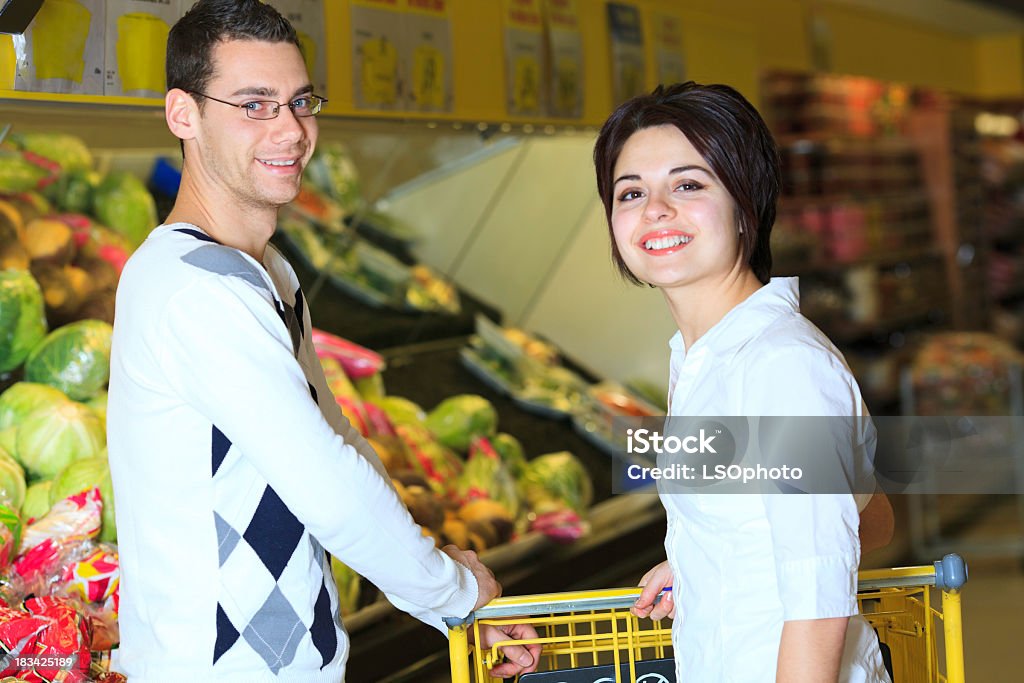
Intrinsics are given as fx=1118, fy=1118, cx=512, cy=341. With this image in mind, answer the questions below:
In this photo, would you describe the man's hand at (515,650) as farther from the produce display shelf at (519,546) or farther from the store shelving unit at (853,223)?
the store shelving unit at (853,223)

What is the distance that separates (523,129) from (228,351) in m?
2.20

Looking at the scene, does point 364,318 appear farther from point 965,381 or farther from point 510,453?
point 965,381

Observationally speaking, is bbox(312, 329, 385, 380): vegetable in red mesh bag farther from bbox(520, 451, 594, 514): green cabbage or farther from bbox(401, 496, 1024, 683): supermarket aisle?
bbox(401, 496, 1024, 683): supermarket aisle

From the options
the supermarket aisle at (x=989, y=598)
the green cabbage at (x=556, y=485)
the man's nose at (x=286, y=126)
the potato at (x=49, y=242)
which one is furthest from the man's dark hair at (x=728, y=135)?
the supermarket aisle at (x=989, y=598)

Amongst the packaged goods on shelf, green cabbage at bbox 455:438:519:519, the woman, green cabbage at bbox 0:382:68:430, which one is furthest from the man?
the packaged goods on shelf

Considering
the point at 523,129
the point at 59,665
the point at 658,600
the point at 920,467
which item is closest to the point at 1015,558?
the point at 920,467

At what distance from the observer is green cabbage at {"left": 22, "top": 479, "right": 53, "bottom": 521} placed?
243 cm

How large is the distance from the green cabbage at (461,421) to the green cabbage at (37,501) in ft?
5.19

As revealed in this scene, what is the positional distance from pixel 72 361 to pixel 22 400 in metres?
0.15

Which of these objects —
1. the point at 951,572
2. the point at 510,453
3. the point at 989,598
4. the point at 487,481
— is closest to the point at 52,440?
the point at 487,481

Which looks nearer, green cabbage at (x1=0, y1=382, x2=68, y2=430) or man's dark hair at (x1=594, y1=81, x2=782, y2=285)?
man's dark hair at (x1=594, y1=81, x2=782, y2=285)

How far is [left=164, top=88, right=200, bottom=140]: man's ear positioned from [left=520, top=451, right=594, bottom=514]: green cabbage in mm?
2194

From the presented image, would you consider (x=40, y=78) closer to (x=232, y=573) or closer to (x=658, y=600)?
(x=232, y=573)

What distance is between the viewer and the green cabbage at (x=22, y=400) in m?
2.55
